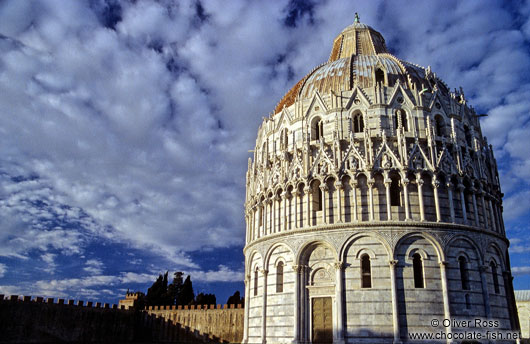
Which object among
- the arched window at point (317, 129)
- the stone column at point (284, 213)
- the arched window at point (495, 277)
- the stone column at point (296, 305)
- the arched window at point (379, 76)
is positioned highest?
the arched window at point (379, 76)

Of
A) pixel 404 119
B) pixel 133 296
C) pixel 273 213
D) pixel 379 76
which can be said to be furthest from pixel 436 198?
pixel 133 296

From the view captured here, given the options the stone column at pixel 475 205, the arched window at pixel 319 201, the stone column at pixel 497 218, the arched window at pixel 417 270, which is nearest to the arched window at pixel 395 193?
the arched window at pixel 417 270

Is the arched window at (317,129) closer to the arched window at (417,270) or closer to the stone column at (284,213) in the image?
the stone column at (284,213)

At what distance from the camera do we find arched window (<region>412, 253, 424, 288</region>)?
24984 millimetres

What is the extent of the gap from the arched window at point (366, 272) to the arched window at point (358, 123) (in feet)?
28.9

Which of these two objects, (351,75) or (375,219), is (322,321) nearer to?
(375,219)

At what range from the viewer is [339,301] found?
984 inches

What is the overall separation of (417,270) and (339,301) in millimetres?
4992

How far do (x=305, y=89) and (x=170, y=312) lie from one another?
85.6ft

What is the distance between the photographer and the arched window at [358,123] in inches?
1166

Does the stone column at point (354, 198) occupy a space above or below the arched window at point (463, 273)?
above

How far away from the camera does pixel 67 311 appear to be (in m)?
35.6

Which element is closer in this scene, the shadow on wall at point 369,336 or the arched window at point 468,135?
the shadow on wall at point 369,336

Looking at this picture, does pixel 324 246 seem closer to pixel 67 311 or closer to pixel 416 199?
pixel 416 199
